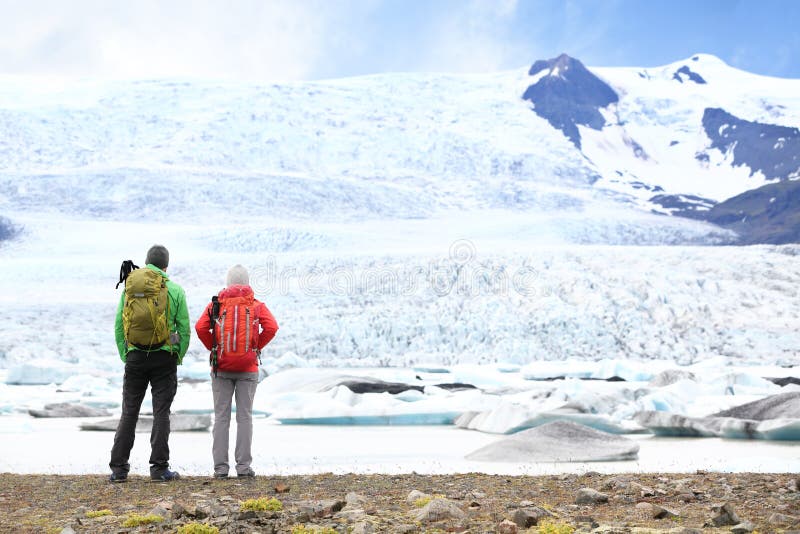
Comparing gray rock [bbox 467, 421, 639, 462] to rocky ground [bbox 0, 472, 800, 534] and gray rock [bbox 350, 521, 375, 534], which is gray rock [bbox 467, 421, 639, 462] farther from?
gray rock [bbox 350, 521, 375, 534]

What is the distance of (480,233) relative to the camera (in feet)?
116

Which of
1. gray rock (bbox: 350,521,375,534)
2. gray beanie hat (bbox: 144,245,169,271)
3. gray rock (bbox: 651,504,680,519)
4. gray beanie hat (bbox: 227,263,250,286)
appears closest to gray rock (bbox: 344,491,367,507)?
gray rock (bbox: 350,521,375,534)

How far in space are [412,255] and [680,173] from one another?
1834 inches

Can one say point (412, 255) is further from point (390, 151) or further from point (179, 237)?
point (390, 151)

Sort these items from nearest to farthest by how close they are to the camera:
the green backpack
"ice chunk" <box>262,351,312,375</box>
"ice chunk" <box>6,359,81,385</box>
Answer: the green backpack, "ice chunk" <box>6,359,81,385</box>, "ice chunk" <box>262,351,312,375</box>

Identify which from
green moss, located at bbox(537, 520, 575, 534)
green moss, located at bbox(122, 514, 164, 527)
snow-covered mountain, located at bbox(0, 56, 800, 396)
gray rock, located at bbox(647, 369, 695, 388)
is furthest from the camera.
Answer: snow-covered mountain, located at bbox(0, 56, 800, 396)

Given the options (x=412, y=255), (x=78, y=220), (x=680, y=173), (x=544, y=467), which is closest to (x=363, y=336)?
(x=412, y=255)

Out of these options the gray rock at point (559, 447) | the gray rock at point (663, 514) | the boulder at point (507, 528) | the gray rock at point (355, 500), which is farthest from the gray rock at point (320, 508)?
the gray rock at point (559, 447)

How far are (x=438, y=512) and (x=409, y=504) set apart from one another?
1.50ft

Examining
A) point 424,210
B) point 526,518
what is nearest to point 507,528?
point 526,518

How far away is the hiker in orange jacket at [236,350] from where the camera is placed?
4809 millimetres

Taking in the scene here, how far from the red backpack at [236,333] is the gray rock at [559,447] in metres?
2.12

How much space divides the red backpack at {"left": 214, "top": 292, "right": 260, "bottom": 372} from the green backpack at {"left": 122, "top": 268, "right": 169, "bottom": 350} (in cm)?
32

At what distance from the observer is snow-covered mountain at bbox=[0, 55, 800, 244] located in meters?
38.7
